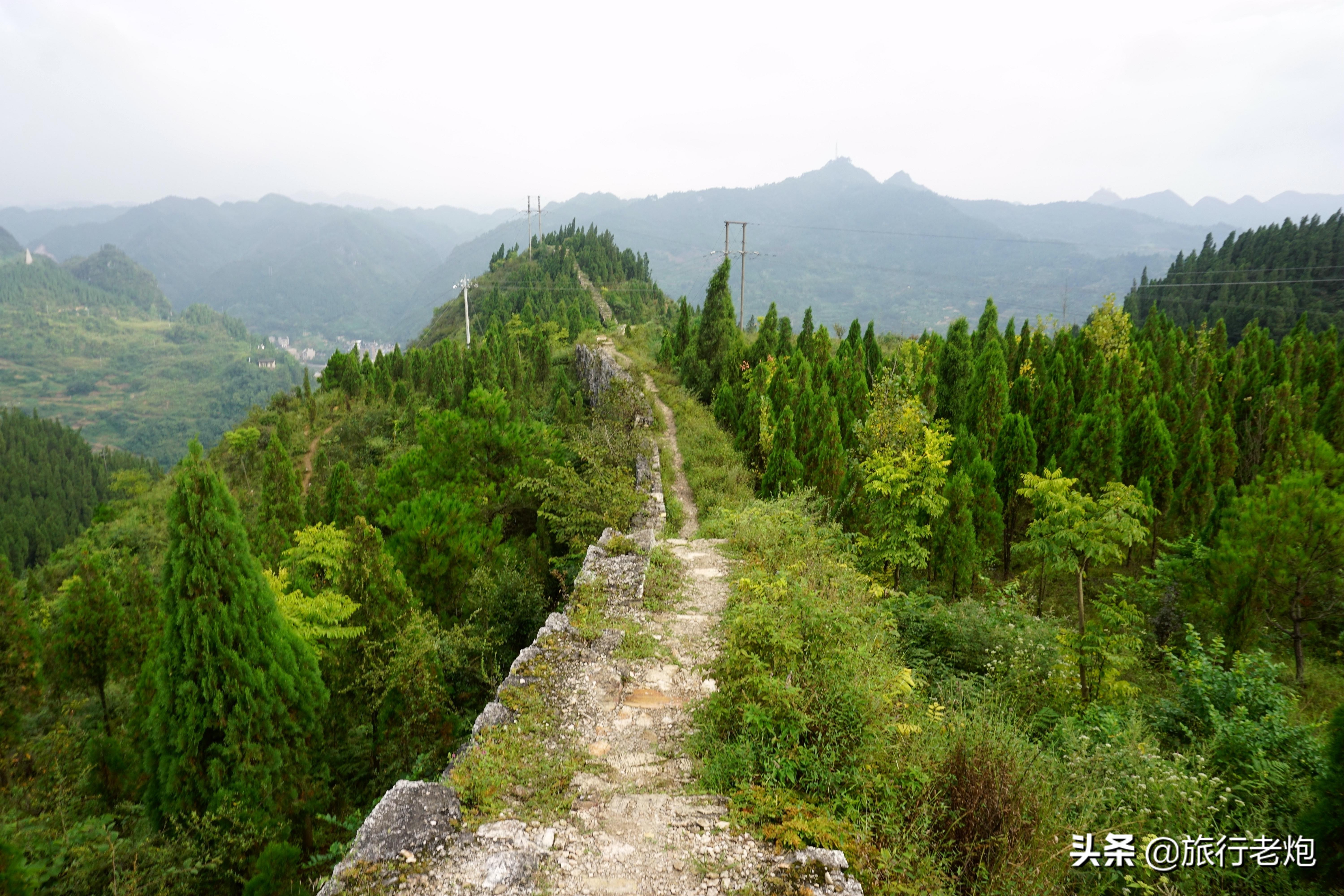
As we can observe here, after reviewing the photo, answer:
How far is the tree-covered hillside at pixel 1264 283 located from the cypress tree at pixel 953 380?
28.4 m

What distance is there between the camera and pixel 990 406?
1783 centimetres

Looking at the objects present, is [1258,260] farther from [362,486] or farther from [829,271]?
[829,271]

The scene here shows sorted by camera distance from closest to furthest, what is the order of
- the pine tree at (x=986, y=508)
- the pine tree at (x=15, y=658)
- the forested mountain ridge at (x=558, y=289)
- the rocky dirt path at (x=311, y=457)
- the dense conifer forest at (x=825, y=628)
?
the dense conifer forest at (x=825, y=628) → the pine tree at (x=15, y=658) → the pine tree at (x=986, y=508) → the rocky dirt path at (x=311, y=457) → the forested mountain ridge at (x=558, y=289)

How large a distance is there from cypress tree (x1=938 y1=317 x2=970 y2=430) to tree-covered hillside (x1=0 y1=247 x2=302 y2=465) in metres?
106

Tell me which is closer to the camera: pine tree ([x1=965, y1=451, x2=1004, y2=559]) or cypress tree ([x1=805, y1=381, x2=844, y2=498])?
cypress tree ([x1=805, y1=381, x2=844, y2=498])

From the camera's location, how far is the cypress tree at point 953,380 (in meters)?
20.4

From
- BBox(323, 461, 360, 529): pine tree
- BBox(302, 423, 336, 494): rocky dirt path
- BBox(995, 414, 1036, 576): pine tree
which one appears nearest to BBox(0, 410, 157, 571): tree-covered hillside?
BBox(302, 423, 336, 494): rocky dirt path

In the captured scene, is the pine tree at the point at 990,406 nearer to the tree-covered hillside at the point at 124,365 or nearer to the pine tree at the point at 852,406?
the pine tree at the point at 852,406

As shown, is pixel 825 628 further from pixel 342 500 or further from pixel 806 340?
pixel 806 340

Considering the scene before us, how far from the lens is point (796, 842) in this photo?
359cm

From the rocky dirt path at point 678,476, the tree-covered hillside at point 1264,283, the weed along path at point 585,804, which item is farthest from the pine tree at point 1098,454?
the tree-covered hillside at point 1264,283

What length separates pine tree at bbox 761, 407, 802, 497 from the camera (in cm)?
1255

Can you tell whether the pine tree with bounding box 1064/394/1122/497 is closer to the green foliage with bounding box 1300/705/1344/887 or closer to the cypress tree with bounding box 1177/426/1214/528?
the cypress tree with bounding box 1177/426/1214/528

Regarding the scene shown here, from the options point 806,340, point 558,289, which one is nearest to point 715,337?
point 806,340
